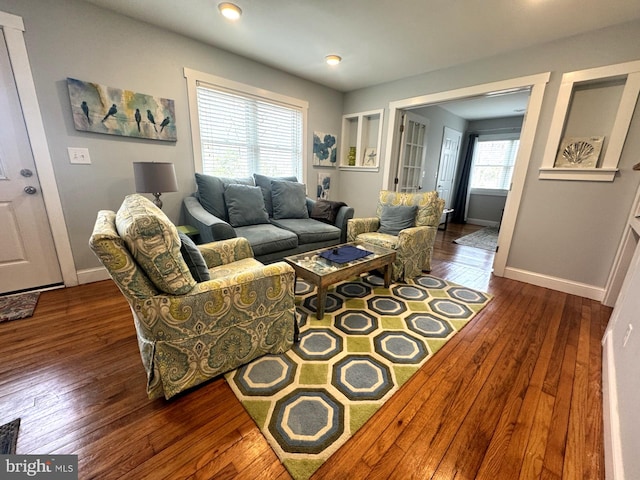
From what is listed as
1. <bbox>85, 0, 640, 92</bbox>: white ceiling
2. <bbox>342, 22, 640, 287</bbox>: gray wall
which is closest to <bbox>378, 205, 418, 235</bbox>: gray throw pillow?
<bbox>342, 22, 640, 287</bbox>: gray wall

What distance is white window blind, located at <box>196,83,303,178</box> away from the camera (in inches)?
116

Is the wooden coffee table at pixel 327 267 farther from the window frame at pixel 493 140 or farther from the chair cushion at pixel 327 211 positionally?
the window frame at pixel 493 140

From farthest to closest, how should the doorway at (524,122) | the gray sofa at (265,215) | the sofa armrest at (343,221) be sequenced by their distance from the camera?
the sofa armrest at (343,221), the doorway at (524,122), the gray sofa at (265,215)

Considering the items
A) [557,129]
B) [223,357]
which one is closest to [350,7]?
[557,129]

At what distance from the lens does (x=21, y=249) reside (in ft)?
7.06

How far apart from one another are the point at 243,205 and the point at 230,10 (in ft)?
5.35

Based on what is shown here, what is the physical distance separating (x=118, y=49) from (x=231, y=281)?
8.23 feet

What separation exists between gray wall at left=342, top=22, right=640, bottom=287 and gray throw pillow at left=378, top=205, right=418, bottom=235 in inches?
44.8

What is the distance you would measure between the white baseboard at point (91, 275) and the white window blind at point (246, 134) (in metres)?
1.48

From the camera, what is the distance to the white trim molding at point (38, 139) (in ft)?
6.18

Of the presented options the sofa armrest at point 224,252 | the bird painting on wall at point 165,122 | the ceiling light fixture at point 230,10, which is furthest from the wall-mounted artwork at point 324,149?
the sofa armrest at point 224,252

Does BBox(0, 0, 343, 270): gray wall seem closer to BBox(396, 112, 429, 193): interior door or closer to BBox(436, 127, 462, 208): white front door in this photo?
BBox(396, 112, 429, 193): interior door

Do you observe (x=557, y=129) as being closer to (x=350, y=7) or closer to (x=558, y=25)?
(x=558, y=25)

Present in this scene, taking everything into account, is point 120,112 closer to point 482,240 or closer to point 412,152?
point 412,152
